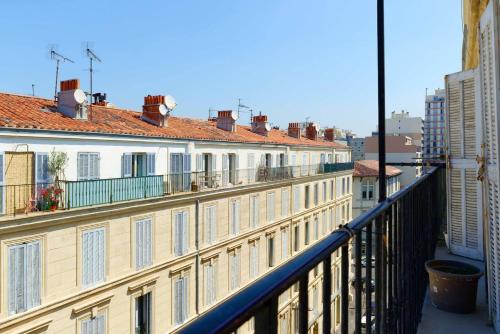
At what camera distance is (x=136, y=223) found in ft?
49.2

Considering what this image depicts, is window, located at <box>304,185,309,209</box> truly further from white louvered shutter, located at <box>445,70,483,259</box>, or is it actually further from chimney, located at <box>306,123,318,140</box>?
white louvered shutter, located at <box>445,70,483,259</box>

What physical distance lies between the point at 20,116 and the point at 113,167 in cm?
374

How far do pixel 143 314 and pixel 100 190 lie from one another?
15.6 feet

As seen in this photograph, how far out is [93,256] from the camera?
43.2 feet

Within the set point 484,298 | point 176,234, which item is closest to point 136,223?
point 176,234

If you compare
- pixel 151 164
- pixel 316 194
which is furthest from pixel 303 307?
pixel 316 194

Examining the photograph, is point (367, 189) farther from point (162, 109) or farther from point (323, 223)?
point (162, 109)

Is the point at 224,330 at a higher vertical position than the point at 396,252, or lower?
higher

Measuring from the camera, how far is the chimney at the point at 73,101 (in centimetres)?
1599

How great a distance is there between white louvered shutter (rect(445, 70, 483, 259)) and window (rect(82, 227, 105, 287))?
10881 millimetres

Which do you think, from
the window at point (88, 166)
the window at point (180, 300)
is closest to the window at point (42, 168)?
the window at point (88, 166)

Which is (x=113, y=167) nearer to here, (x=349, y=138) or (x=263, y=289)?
(x=263, y=289)

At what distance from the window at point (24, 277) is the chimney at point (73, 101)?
608cm

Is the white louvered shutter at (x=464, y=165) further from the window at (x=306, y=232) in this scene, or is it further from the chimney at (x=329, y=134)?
the chimney at (x=329, y=134)
